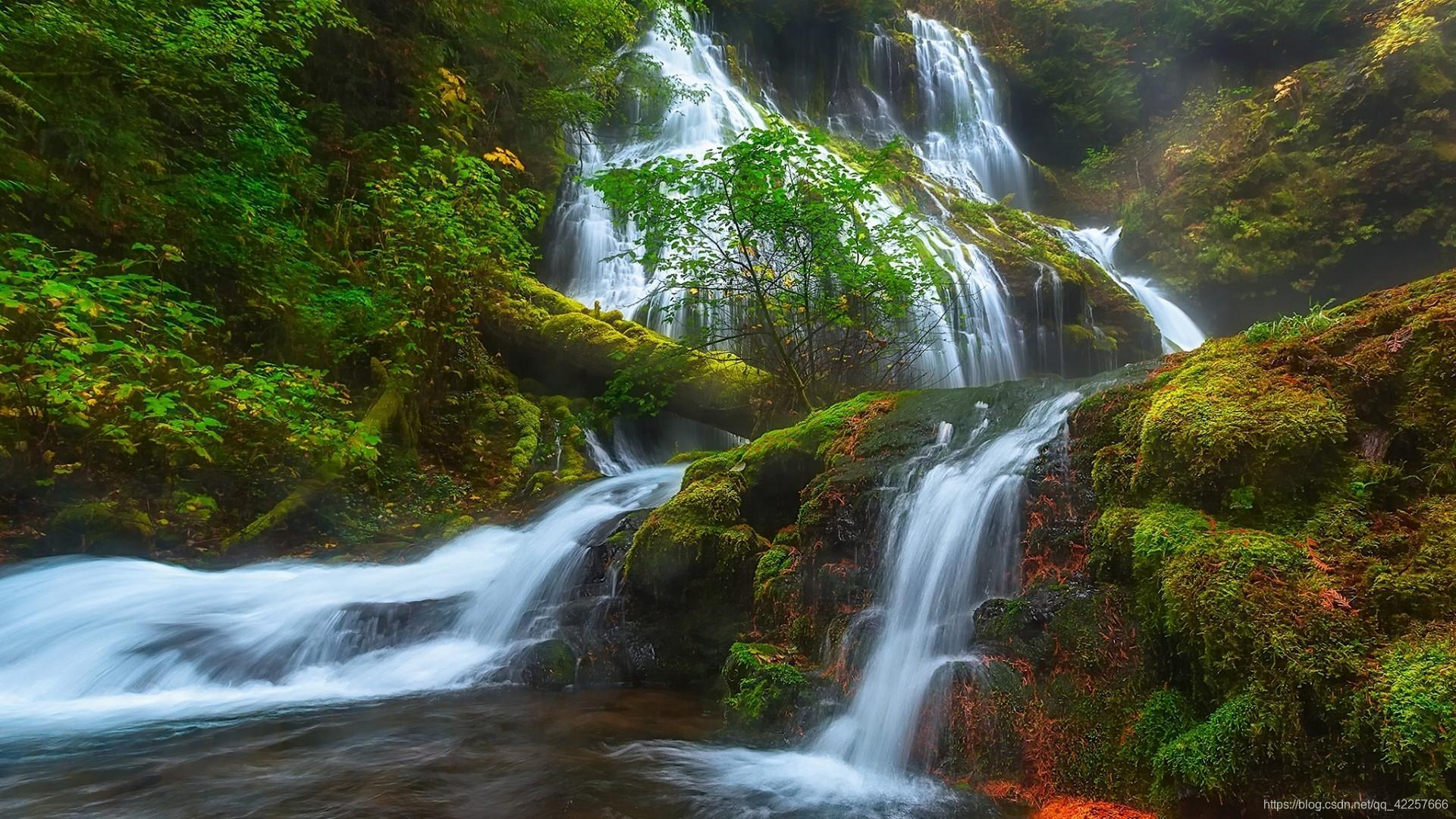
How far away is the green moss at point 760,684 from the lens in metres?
3.97

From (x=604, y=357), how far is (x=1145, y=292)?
42.0ft

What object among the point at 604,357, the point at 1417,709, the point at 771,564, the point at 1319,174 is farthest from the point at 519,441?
the point at 1319,174

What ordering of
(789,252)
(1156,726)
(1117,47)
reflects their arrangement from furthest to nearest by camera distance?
(1117,47) → (789,252) → (1156,726)

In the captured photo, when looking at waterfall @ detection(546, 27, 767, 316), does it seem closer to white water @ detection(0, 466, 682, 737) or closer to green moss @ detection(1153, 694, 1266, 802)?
white water @ detection(0, 466, 682, 737)

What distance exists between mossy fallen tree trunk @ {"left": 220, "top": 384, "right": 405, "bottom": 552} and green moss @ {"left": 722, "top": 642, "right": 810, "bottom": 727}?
410 cm

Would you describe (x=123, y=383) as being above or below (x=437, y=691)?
above

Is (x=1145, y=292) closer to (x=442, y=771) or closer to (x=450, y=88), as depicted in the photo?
(x=450, y=88)

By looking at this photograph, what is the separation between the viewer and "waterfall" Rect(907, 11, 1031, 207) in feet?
67.7

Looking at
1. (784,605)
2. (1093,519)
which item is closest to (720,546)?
(784,605)

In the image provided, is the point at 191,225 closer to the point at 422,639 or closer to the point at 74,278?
the point at 74,278

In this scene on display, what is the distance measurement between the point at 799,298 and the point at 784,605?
375 cm

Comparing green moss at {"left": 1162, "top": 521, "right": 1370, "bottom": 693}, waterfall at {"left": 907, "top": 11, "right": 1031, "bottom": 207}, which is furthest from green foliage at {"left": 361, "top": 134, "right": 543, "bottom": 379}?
waterfall at {"left": 907, "top": 11, "right": 1031, "bottom": 207}

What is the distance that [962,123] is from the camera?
2191 centimetres

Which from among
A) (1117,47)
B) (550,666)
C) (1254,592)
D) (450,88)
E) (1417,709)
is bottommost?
(550,666)
